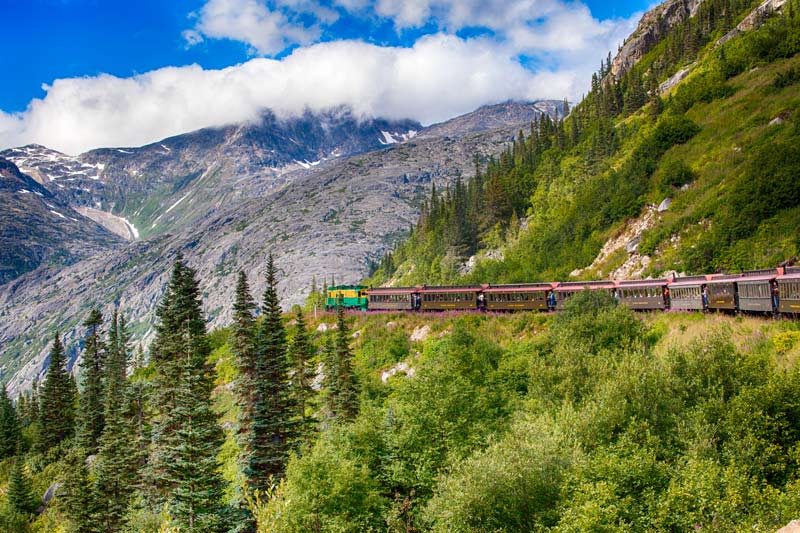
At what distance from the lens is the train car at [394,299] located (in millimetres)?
75688

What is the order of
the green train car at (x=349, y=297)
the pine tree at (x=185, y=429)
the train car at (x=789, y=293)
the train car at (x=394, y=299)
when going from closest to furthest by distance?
1. the train car at (x=789, y=293)
2. the pine tree at (x=185, y=429)
3. the train car at (x=394, y=299)
4. the green train car at (x=349, y=297)

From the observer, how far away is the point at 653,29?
156 meters

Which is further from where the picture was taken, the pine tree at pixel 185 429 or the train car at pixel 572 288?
the train car at pixel 572 288

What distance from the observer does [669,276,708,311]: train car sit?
147ft

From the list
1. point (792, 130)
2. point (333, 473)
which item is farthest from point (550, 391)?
point (792, 130)

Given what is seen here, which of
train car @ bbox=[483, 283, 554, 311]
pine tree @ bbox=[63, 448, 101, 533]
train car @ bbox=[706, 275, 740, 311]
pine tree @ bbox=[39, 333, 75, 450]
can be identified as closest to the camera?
train car @ bbox=[706, 275, 740, 311]

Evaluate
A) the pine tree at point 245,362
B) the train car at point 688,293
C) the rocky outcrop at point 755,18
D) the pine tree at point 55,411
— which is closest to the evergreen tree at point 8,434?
the pine tree at point 55,411

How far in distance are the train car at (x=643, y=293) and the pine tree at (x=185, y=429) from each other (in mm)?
36851

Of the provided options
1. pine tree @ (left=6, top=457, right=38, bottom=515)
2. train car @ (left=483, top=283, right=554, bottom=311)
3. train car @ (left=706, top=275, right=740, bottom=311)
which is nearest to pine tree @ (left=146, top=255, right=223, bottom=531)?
pine tree @ (left=6, top=457, right=38, bottom=515)

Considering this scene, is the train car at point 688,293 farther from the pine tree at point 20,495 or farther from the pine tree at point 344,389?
the pine tree at point 20,495

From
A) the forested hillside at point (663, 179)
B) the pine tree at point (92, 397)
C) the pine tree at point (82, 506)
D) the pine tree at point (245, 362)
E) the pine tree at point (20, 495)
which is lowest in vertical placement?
the pine tree at point (20, 495)

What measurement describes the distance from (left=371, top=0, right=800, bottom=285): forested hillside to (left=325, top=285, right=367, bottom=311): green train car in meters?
19.8

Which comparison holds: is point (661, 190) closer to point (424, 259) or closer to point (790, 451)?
point (790, 451)

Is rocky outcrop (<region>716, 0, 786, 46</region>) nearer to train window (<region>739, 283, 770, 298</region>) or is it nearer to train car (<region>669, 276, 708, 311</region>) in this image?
train car (<region>669, 276, 708, 311</region>)
